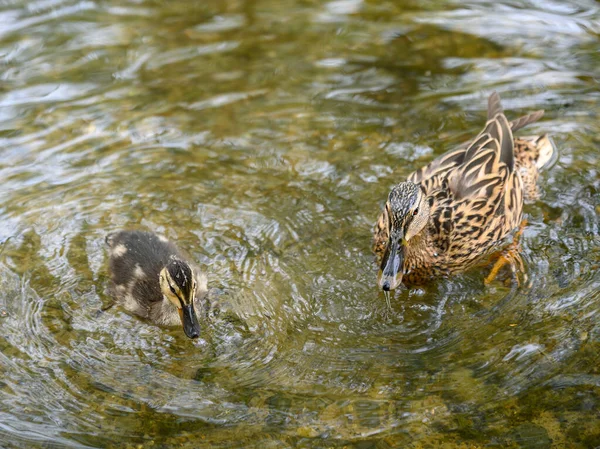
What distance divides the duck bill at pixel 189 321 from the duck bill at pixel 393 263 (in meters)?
0.97

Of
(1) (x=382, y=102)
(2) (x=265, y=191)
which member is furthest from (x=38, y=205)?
(1) (x=382, y=102)

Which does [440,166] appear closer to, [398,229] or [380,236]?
[380,236]

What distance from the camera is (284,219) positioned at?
4867 millimetres

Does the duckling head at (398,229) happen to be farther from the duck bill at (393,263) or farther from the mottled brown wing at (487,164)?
the mottled brown wing at (487,164)

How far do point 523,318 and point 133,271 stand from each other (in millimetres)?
2111

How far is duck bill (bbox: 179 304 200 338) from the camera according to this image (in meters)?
3.87

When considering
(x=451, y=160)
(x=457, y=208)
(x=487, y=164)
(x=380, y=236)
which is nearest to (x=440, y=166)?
(x=451, y=160)

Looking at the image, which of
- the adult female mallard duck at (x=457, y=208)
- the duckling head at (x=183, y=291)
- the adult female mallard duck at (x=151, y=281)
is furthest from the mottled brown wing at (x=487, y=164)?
the duckling head at (x=183, y=291)

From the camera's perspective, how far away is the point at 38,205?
504cm

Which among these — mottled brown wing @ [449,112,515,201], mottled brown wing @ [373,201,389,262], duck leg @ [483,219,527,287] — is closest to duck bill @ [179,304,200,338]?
mottled brown wing @ [373,201,389,262]

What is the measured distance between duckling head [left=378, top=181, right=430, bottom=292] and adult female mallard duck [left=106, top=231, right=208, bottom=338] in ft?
3.26

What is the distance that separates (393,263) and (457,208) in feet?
2.43

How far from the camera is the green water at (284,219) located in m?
3.53

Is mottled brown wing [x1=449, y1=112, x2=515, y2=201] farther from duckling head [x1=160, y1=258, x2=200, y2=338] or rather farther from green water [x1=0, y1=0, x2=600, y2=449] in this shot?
duckling head [x1=160, y1=258, x2=200, y2=338]
